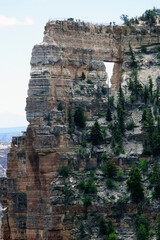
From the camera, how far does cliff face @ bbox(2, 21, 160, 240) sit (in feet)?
325

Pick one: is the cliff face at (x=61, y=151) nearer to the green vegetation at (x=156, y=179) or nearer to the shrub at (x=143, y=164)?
the shrub at (x=143, y=164)

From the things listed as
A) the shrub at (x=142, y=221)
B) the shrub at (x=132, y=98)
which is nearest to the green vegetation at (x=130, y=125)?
the shrub at (x=132, y=98)

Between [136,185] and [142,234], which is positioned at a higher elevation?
[136,185]

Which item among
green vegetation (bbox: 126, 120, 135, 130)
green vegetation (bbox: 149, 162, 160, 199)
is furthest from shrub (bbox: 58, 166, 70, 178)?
green vegetation (bbox: 126, 120, 135, 130)

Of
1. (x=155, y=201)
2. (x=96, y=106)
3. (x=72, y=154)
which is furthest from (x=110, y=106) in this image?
(x=155, y=201)

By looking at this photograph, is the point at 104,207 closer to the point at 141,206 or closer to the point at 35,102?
the point at 141,206

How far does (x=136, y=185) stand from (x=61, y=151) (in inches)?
394

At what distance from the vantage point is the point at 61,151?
102 metres

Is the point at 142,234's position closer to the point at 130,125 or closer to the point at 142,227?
the point at 142,227

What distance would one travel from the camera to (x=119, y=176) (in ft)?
332

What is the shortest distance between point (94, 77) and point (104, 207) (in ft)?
66.2

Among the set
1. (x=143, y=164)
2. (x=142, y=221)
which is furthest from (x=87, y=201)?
(x=143, y=164)

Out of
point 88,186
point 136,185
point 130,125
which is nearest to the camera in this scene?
point 136,185

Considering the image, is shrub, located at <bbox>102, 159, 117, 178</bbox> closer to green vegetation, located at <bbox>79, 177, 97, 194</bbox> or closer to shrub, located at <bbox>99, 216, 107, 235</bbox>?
green vegetation, located at <bbox>79, 177, 97, 194</bbox>
